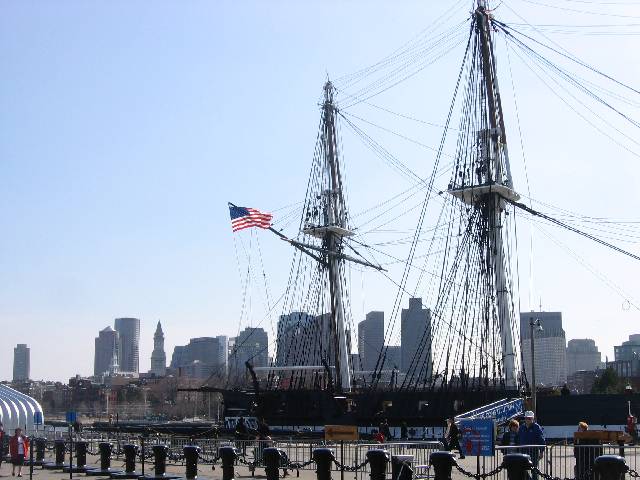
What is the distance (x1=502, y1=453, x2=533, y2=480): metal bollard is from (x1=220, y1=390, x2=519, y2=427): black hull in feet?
89.2

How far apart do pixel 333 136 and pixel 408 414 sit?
27.6 metres

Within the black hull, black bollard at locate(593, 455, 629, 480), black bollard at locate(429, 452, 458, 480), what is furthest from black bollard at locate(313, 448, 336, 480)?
the black hull

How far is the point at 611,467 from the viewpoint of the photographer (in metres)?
17.8

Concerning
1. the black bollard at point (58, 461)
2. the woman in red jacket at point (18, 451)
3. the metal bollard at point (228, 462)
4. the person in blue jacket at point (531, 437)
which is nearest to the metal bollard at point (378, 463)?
the person in blue jacket at point (531, 437)

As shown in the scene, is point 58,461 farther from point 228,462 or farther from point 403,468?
point 403,468

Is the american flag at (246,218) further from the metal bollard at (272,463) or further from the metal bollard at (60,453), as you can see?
the metal bollard at (272,463)

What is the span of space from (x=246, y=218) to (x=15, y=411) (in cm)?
1915

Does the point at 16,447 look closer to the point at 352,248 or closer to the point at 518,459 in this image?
the point at 518,459

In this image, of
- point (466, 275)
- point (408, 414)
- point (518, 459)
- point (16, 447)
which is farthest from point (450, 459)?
point (466, 275)

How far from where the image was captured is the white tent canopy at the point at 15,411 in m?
45.7

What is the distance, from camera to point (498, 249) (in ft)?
166

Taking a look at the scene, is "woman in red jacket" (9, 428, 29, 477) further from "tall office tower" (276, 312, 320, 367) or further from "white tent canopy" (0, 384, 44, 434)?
"tall office tower" (276, 312, 320, 367)

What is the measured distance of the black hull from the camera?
47875 millimetres

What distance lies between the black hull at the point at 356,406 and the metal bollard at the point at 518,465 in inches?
1071
